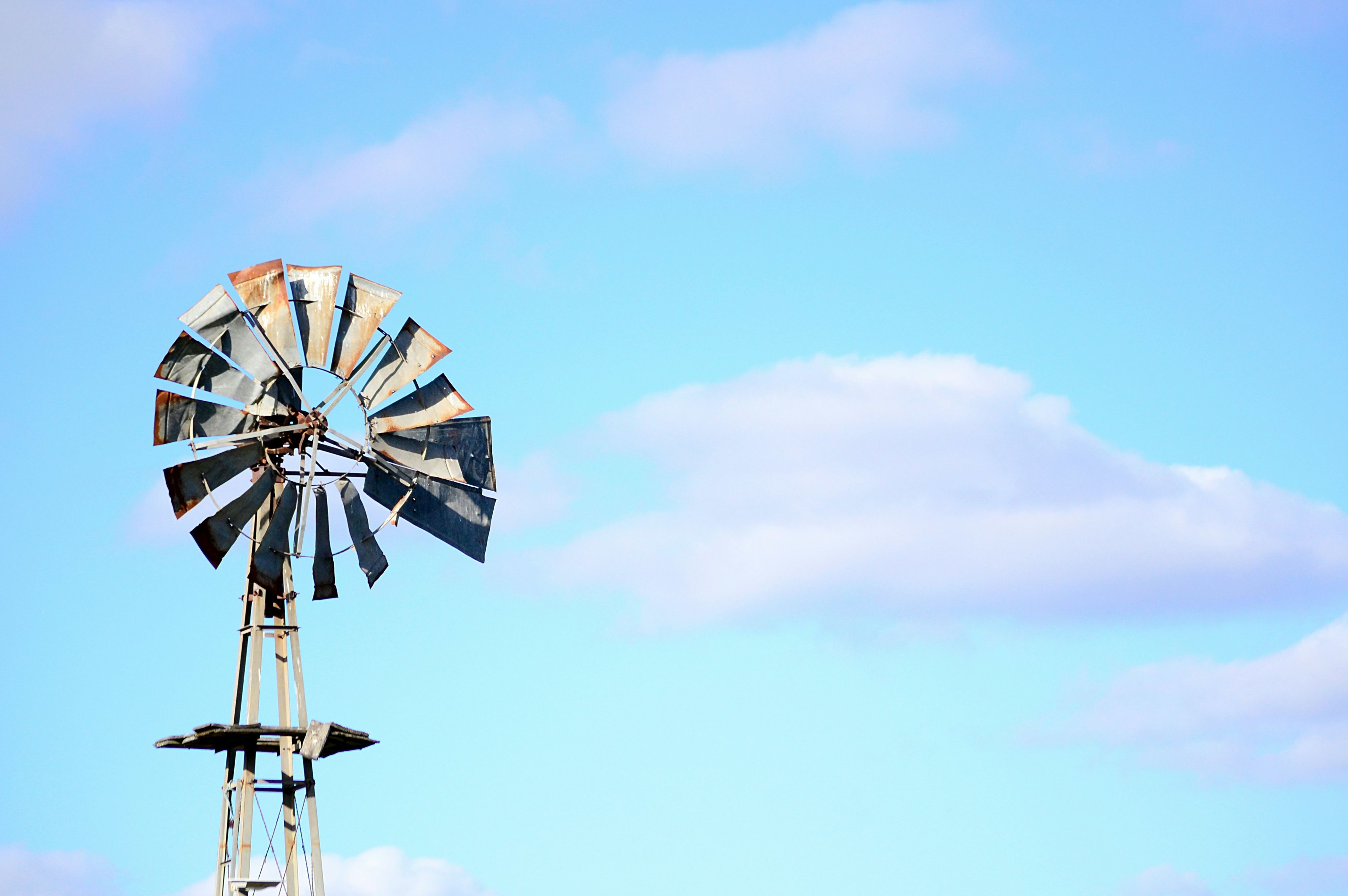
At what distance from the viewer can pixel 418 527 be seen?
24203 millimetres

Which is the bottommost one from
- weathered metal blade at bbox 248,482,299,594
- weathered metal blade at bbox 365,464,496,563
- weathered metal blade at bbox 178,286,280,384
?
weathered metal blade at bbox 248,482,299,594

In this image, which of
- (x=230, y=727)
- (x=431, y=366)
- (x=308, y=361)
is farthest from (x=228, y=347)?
(x=230, y=727)

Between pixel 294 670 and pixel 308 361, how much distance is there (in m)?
3.76

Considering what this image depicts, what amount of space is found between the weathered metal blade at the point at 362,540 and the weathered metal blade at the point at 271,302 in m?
1.69

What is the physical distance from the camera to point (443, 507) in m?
24.3

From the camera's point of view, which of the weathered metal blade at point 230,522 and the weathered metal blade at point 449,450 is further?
the weathered metal blade at point 449,450

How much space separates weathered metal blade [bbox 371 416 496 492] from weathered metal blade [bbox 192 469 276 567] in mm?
1581

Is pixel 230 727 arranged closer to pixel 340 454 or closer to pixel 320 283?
pixel 340 454

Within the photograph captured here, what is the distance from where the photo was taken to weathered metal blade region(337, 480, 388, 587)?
2362 cm

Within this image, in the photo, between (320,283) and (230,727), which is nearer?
(230,727)

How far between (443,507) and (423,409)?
4.15 feet

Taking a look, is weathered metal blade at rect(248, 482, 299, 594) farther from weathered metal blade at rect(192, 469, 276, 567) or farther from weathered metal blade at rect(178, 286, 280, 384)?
weathered metal blade at rect(178, 286, 280, 384)

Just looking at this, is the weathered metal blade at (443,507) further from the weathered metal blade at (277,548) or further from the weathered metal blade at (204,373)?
the weathered metal blade at (204,373)

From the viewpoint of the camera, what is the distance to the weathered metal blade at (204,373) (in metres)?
22.4
